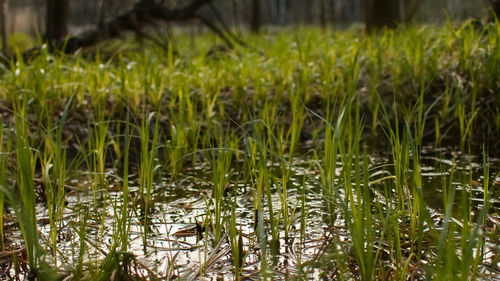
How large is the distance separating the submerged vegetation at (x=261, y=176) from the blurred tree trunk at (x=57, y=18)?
79 cm

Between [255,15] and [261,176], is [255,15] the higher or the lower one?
the higher one

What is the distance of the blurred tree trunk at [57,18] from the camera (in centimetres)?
443

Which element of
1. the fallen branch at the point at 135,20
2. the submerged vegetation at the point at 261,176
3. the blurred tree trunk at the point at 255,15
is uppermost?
the blurred tree trunk at the point at 255,15

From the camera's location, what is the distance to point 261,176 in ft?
4.59

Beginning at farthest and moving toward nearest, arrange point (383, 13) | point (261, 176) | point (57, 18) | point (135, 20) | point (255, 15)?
point (255, 15)
point (383, 13)
point (57, 18)
point (135, 20)
point (261, 176)

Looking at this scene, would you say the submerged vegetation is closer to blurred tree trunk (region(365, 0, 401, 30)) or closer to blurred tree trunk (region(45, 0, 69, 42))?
blurred tree trunk (region(45, 0, 69, 42))

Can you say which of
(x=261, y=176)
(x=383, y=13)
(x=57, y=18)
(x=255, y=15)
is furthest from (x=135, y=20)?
(x=255, y=15)

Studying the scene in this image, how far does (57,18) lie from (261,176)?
390 cm

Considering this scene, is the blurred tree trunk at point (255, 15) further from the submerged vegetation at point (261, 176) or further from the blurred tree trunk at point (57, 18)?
the submerged vegetation at point (261, 176)

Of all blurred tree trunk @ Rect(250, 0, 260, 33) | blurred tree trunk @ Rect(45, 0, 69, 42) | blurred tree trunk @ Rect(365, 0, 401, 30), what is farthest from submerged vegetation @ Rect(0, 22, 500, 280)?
Result: blurred tree trunk @ Rect(250, 0, 260, 33)

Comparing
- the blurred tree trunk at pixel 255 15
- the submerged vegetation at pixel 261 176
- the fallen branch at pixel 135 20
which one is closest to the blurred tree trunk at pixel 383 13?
the submerged vegetation at pixel 261 176

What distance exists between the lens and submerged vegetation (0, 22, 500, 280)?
116 centimetres

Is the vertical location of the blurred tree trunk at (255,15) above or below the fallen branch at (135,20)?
above

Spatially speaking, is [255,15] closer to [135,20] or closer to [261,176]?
[135,20]
